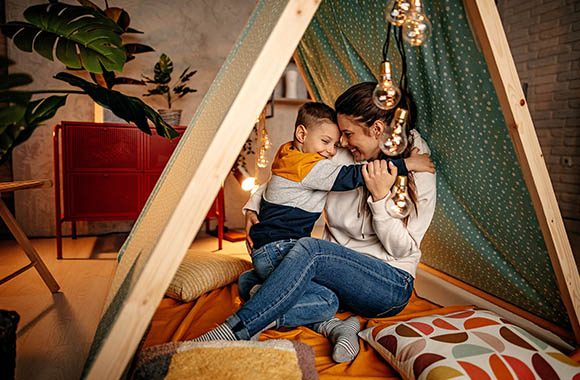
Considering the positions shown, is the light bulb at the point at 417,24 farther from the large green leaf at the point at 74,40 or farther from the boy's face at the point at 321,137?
the large green leaf at the point at 74,40

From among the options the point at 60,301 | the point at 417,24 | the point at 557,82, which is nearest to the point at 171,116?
the point at 60,301

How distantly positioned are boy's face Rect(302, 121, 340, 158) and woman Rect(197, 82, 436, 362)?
0.04m

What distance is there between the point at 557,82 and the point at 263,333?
143 inches

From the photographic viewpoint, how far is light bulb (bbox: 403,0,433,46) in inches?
32.0

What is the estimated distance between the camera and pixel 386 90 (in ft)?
2.87

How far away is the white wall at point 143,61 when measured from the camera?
3141mm

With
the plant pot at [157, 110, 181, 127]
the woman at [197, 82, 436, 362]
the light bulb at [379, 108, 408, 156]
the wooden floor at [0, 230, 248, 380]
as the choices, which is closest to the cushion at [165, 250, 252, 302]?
the wooden floor at [0, 230, 248, 380]

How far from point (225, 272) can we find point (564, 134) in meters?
3.34

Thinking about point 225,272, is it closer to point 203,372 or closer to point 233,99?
point 203,372

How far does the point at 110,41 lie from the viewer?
1.27 metres

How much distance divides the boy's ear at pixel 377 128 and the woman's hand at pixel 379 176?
144 mm

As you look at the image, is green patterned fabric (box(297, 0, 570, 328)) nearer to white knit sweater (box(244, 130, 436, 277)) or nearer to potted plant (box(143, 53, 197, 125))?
white knit sweater (box(244, 130, 436, 277))

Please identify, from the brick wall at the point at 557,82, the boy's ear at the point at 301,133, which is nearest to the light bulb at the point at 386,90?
the boy's ear at the point at 301,133

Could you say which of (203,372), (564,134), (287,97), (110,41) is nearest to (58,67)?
(287,97)
